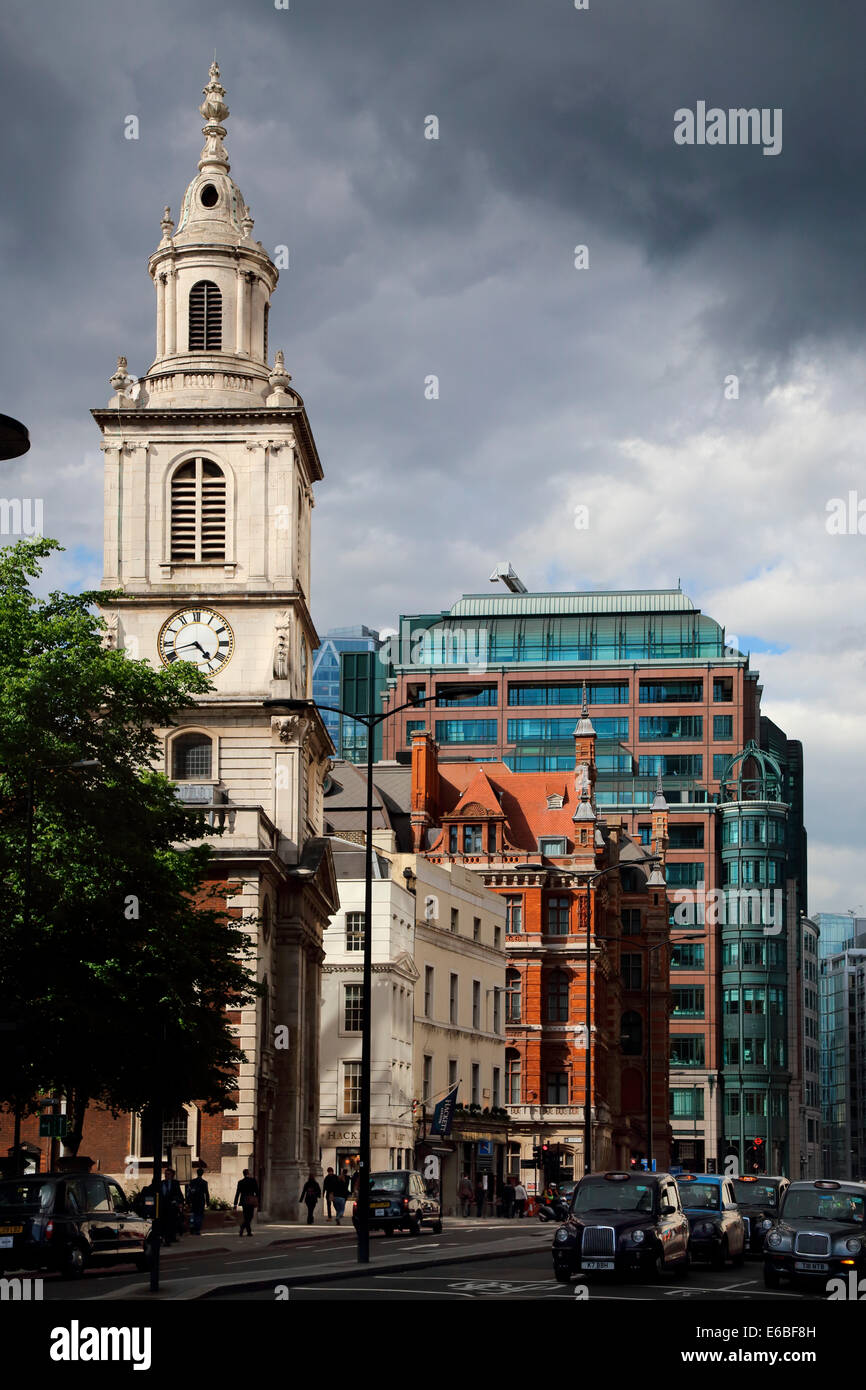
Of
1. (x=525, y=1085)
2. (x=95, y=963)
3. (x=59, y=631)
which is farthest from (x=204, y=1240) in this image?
(x=525, y=1085)

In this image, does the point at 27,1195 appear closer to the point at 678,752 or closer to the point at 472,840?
the point at 472,840

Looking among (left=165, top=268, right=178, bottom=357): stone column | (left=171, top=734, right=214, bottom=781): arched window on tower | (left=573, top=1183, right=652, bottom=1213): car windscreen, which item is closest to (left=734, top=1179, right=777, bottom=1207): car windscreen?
(left=573, top=1183, right=652, bottom=1213): car windscreen

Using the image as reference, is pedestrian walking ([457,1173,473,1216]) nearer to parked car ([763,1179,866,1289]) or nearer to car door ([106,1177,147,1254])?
car door ([106,1177,147,1254])

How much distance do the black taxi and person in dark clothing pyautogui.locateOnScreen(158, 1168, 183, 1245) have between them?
13.7 metres

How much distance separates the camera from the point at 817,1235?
2866cm

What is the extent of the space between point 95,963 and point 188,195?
1514 inches

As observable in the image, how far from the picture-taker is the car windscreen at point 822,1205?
29.7 metres

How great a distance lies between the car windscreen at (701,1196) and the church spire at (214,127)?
47.2 m

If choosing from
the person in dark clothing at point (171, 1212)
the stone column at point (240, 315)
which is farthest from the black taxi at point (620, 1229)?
the stone column at point (240, 315)

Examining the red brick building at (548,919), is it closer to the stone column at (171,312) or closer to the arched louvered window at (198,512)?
the arched louvered window at (198,512)

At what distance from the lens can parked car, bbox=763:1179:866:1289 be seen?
2836 centimetres

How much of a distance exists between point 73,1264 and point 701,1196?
1198cm
